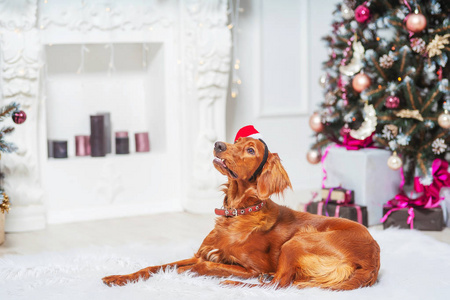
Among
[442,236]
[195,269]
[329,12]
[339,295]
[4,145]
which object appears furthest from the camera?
[329,12]

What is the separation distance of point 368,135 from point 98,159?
62.7 inches

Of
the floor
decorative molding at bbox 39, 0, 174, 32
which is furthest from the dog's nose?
decorative molding at bbox 39, 0, 174, 32

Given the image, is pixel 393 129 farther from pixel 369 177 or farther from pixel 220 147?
pixel 220 147

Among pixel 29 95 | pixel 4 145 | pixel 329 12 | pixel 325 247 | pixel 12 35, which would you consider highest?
pixel 329 12

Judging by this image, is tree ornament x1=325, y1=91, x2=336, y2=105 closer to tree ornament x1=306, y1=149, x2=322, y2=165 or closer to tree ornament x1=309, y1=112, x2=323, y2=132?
tree ornament x1=309, y1=112, x2=323, y2=132

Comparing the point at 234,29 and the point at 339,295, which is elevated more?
the point at 234,29

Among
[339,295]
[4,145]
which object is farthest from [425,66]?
[4,145]

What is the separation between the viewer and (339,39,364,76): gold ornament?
3244 mm

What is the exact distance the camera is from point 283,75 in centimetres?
428

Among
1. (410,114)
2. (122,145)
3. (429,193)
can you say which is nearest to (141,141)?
(122,145)

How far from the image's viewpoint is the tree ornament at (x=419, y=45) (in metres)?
3.05

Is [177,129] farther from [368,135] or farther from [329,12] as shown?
[329,12]

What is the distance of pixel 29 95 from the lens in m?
3.25

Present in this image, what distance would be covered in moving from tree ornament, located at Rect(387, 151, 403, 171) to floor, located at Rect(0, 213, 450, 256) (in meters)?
0.36
